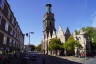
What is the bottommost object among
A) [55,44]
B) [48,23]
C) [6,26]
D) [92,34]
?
[55,44]

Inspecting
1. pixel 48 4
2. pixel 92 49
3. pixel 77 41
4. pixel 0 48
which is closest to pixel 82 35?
pixel 77 41

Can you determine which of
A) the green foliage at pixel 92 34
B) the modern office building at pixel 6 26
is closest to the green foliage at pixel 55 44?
the green foliage at pixel 92 34

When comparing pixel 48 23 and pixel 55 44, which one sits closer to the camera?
pixel 55 44

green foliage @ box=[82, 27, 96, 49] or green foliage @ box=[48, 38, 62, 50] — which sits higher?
green foliage @ box=[82, 27, 96, 49]

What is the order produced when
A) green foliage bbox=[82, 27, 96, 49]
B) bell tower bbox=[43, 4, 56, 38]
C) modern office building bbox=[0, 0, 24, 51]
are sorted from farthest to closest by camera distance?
1. bell tower bbox=[43, 4, 56, 38]
2. green foliage bbox=[82, 27, 96, 49]
3. modern office building bbox=[0, 0, 24, 51]

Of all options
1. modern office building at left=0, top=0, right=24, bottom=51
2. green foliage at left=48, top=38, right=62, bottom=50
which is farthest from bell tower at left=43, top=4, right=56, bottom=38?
modern office building at left=0, top=0, right=24, bottom=51

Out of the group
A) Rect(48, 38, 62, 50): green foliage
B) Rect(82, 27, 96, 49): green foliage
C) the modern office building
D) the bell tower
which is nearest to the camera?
the modern office building

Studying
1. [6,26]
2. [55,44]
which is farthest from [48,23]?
[6,26]

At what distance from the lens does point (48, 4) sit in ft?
406

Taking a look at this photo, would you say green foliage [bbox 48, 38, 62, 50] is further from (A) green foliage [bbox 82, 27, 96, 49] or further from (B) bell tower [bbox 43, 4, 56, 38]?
(B) bell tower [bbox 43, 4, 56, 38]

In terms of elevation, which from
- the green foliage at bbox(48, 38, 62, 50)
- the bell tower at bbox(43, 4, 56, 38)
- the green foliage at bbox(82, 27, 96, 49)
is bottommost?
the green foliage at bbox(48, 38, 62, 50)

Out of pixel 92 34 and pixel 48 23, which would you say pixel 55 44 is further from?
pixel 48 23

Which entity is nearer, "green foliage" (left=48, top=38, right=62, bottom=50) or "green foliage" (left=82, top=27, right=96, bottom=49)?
"green foliage" (left=48, top=38, right=62, bottom=50)

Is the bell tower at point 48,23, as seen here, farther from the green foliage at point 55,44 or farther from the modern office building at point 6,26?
the modern office building at point 6,26
